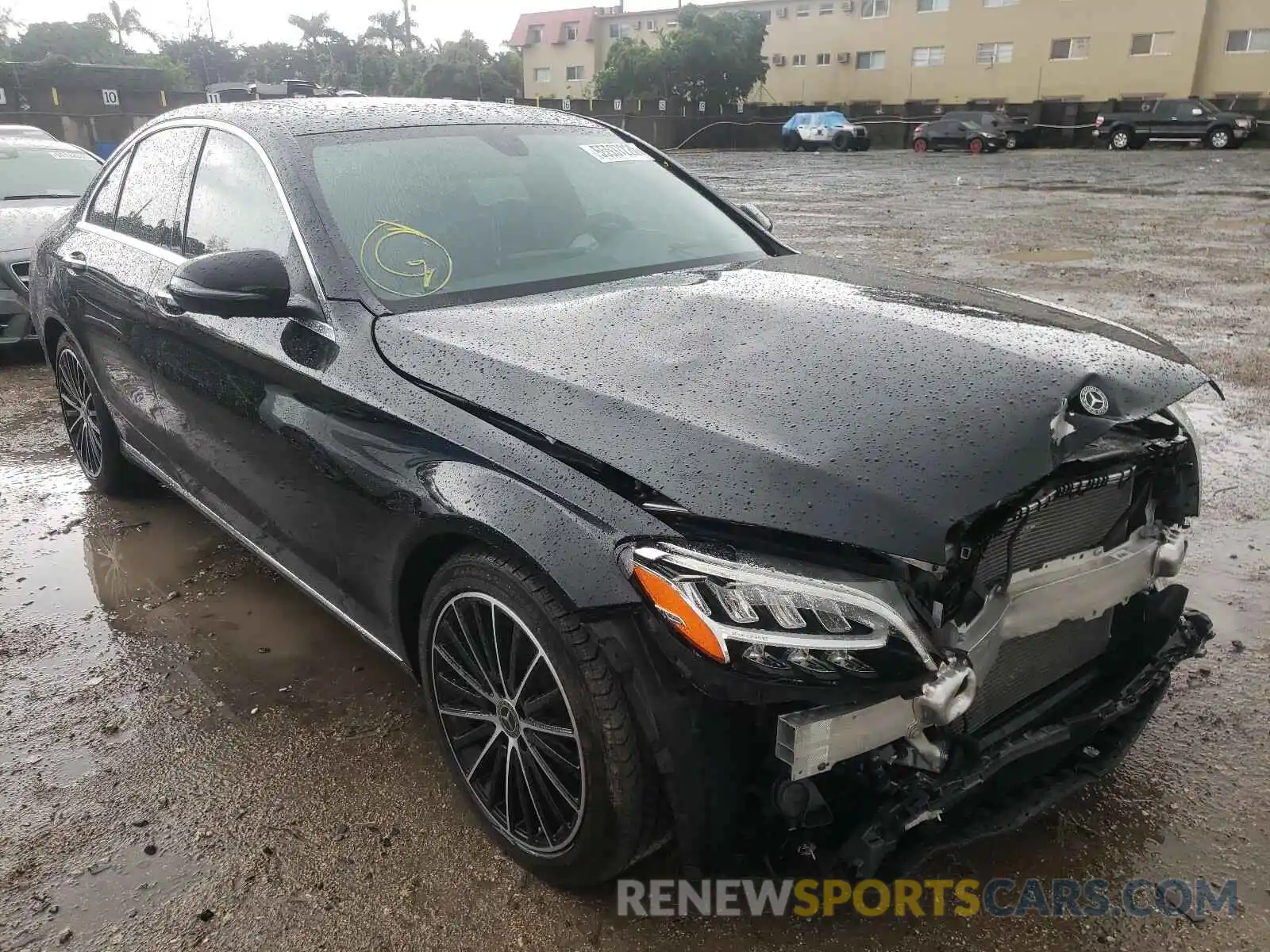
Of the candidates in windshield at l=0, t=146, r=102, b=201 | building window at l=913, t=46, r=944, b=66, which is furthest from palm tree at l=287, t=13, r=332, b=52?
windshield at l=0, t=146, r=102, b=201

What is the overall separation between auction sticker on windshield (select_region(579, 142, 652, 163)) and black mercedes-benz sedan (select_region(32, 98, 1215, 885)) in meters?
0.40

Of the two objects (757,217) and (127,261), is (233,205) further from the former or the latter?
(757,217)

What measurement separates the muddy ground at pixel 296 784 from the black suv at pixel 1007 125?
112ft

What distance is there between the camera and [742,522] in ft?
5.79

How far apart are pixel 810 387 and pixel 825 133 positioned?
4048 cm

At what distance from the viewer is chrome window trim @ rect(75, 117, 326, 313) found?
107 inches

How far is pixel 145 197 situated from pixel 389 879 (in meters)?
2.90

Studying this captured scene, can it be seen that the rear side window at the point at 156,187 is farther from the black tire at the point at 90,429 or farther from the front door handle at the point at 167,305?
the black tire at the point at 90,429

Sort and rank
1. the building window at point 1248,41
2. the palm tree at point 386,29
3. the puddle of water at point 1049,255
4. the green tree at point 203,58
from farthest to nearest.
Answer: the palm tree at point 386,29, the green tree at point 203,58, the building window at point 1248,41, the puddle of water at point 1049,255

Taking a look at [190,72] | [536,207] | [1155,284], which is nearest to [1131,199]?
[1155,284]

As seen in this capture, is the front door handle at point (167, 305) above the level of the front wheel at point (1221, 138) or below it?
above

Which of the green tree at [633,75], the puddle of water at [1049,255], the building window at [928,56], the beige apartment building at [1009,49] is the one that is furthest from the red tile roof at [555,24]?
the puddle of water at [1049,255]

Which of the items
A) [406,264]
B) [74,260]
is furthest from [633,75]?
[406,264]

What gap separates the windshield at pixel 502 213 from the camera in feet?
9.20
